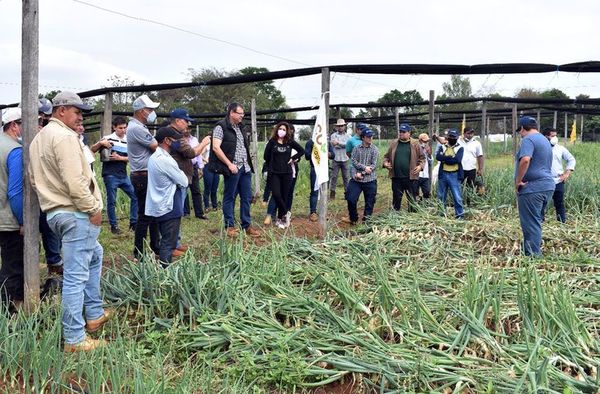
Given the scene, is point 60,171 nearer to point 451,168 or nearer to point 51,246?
point 51,246

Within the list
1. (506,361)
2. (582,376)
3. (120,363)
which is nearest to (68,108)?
(120,363)

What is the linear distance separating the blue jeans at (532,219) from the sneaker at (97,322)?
3.86 meters

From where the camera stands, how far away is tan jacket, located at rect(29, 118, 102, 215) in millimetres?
3059

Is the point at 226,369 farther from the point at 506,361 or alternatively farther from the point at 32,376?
the point at 506,361

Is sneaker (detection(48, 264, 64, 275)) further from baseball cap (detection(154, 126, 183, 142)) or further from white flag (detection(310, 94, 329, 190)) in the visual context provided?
white flag (detection(310, 94, 329, 190))

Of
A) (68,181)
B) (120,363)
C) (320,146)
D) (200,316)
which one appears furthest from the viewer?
(320,146)

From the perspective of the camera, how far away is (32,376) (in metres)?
2.61

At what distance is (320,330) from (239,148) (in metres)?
3.52

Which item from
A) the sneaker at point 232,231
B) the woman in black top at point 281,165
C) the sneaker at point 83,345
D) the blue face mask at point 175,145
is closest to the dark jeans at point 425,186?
the woman in black top at point 281,165

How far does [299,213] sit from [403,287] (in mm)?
5032

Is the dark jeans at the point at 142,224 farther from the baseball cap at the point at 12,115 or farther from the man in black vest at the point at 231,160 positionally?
the baseball cap at the point at 12,115

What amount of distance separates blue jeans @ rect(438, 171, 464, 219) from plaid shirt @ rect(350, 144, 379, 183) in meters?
1.02

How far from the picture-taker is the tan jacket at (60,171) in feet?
10.0

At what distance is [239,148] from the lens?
6289 mm
